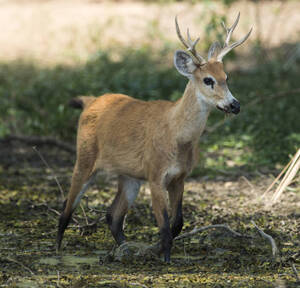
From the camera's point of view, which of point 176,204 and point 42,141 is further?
point 42,141

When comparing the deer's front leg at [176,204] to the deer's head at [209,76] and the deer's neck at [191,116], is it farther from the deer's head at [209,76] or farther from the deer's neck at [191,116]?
the deer's head at [209,76]

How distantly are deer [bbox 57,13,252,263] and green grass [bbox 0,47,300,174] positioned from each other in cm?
266

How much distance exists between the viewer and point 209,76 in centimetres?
628

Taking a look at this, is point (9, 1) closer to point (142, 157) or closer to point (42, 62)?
point (42, 62)

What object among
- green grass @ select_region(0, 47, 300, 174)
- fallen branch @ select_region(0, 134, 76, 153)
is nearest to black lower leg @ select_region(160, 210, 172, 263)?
green grass @ select_region(0, 47, 300, 174)

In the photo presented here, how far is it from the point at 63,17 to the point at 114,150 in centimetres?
1114

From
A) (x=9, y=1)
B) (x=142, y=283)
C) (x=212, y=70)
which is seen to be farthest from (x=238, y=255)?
(x=9, y=1)

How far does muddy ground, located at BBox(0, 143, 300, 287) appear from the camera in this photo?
230 inches

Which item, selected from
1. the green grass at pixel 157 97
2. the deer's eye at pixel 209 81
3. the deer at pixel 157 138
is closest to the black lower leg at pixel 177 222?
the deer at pixel 157 138

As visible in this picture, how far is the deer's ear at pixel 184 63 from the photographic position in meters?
6.45

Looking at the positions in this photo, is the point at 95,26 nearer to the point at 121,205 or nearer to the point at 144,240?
the point at 121,205

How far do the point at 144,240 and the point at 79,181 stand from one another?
0.92 metres

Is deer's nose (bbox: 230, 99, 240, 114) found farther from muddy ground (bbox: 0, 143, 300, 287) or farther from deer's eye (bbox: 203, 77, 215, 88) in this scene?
muddy ground (bbox: 0, 143, 300, 287)

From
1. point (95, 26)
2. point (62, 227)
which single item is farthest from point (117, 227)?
point (95, 26)
